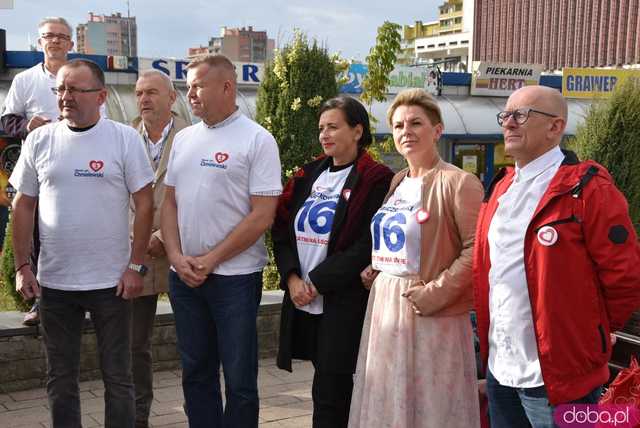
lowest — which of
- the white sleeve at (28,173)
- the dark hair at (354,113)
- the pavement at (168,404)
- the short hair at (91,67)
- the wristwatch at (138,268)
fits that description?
the pavement at (168,404)

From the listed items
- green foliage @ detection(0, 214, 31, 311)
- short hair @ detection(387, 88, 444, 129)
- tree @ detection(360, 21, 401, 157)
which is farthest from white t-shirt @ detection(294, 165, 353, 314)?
tree @ detection(360, 21, 401, 157)

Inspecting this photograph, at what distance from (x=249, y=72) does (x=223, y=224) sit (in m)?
15.9

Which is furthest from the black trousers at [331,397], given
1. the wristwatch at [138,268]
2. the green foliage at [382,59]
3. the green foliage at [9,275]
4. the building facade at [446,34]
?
the building facade at [446,34]

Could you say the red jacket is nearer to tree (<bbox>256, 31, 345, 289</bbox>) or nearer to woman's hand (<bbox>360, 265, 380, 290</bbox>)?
woman's hand (<bbox>360, 265, 380, 290</bbox>)

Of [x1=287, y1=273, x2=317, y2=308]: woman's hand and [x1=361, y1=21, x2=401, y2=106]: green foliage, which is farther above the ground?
[x1=361, y1=21, x2=401, y2=106]: green foliage

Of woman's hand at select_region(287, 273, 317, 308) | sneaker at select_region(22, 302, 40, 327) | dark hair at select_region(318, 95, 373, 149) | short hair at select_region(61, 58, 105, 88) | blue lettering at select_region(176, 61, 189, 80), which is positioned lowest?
sneaker at select_region(22, 302, 40, 327)

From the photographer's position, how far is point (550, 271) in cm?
257

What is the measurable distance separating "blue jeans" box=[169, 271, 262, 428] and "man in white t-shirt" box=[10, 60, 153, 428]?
0.91 ft

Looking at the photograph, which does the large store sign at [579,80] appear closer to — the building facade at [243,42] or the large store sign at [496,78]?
the large store sign at [496,78]

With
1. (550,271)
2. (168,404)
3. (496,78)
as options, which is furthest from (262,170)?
(496,78)

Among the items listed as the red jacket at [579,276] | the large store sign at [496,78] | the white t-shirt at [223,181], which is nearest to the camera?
the red jacket at [579,276]

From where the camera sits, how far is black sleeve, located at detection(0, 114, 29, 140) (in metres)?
4.90

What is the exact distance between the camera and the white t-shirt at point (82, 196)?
352 cm

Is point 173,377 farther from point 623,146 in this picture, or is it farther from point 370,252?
point 623,146
